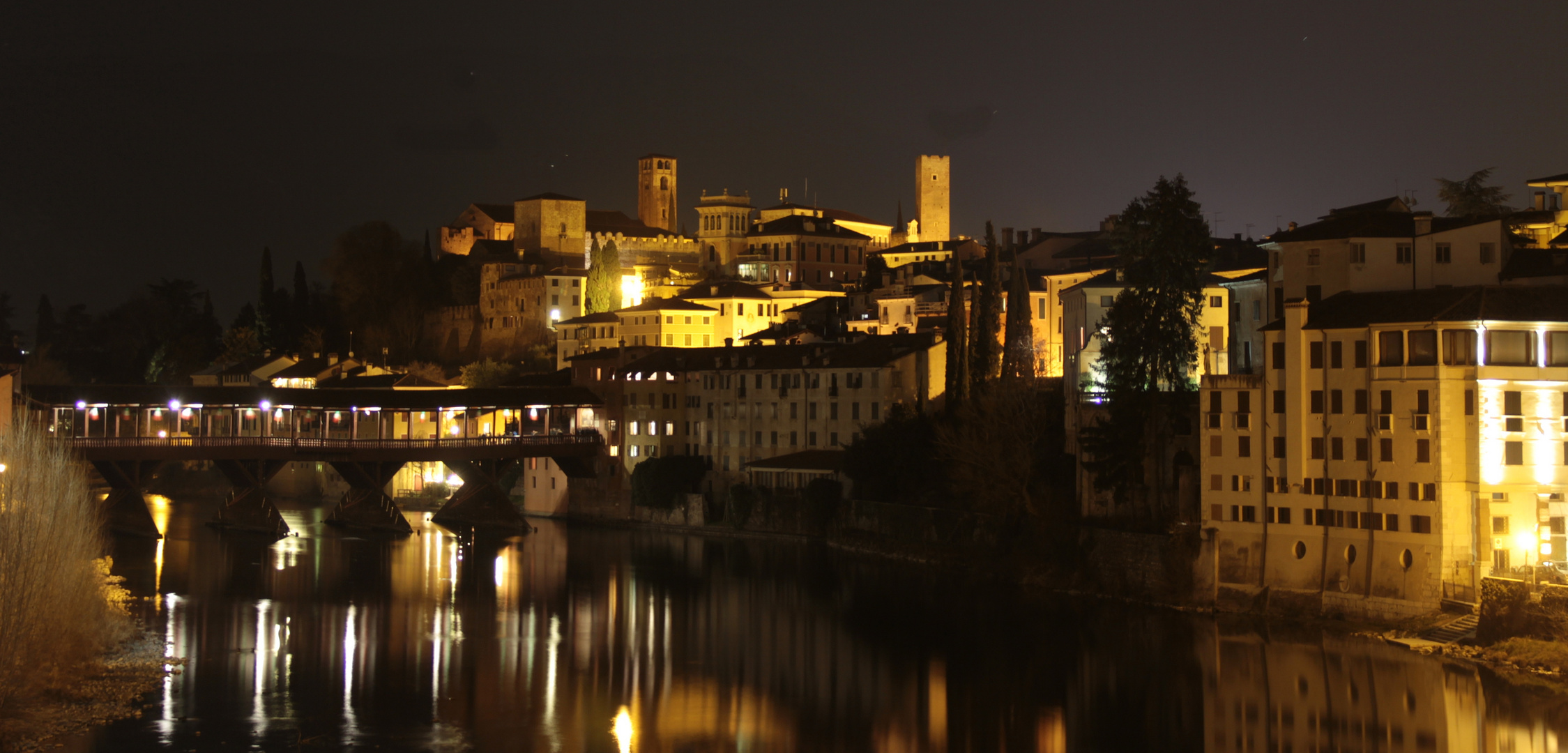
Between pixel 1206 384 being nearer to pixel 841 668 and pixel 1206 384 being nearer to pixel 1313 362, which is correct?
pixel 1313 362

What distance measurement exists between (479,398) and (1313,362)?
37.1 m

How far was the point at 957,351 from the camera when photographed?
1976 inches

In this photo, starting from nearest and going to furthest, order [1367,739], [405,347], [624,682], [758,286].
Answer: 1. [1367,739]
2. [624,682]
3. [758,286]
4. [405,347]

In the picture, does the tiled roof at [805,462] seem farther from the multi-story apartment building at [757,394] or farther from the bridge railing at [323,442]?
the bridge railing at [323,442]

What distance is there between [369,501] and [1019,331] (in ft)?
81.7

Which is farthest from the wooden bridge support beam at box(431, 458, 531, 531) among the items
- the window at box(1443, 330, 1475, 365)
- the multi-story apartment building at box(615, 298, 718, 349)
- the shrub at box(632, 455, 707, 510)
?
the window at box(1443, 330, 1475, 365)

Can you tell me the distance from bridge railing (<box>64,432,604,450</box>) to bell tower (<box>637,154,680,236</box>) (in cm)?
5725

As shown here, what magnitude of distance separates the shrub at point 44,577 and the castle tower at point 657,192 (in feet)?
289

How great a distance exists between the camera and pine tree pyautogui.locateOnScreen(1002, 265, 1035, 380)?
52.8 meters

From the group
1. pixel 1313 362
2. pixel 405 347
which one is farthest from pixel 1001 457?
pixel 405 347

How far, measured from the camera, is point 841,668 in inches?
1259

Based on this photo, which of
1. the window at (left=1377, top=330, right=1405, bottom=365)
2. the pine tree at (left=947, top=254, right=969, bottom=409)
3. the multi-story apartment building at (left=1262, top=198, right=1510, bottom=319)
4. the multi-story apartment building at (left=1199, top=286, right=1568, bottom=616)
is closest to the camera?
the multi-story apartment building at (left=1199, top=286, right=1568, bottom=616)

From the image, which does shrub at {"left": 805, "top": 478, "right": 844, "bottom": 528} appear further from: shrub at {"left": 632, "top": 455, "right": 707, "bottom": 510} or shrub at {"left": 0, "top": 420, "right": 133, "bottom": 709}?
shrub at {"left": 0, "top": 420, "right": 133, "bottom": 709}

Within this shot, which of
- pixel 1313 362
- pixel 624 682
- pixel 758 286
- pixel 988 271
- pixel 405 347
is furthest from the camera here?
pixel 405 347
